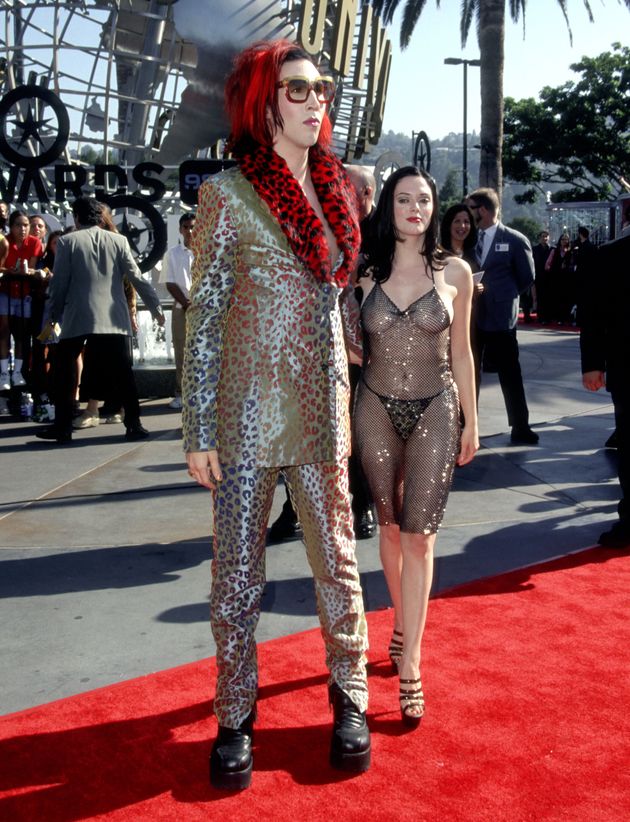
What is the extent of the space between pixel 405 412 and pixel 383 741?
1029mm

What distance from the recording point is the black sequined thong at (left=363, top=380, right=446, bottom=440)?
3.21m

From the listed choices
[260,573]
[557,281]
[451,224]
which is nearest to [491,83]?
[557,281]

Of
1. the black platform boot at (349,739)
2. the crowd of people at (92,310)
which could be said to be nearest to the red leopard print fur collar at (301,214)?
the black platform boot at (349,739)

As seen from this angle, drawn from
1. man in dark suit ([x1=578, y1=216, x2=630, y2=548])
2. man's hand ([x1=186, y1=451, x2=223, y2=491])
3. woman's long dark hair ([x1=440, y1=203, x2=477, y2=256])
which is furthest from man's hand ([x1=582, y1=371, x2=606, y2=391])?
man's hand ([x1=186, y1=451, x2=223, y2=491])

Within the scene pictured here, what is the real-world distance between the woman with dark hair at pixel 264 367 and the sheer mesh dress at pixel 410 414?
17.3 inches

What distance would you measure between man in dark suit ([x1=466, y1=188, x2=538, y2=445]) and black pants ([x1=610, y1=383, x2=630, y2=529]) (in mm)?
2432

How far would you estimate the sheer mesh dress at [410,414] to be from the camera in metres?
3.18

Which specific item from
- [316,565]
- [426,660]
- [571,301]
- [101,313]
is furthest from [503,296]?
[571,301]

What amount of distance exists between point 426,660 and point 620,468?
2.21m

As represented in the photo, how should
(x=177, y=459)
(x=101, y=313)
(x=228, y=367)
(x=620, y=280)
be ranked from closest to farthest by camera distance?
(x=228, y=367), (x=620, y=280), (x=177, y=459), (x=101, y=313)

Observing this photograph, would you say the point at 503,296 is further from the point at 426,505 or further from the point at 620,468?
the point at 426,505

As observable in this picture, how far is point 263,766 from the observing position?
278 centimetres

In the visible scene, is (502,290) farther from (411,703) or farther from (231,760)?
(231,760)

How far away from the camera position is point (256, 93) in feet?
8.88
